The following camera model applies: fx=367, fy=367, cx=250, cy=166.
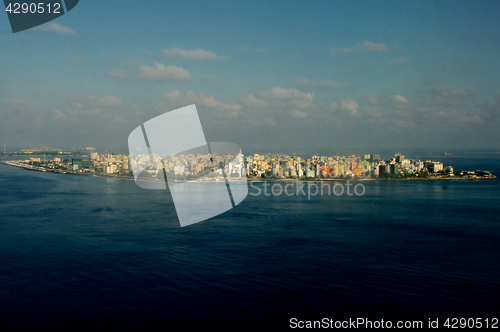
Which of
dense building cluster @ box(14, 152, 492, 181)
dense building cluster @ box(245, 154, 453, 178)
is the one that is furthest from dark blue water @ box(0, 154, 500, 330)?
dense building cluster @ box(245, 154, 453, 178)

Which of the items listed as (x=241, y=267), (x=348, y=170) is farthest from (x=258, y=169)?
(x=241, y=267)

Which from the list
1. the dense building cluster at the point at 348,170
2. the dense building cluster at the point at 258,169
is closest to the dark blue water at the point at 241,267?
the dense building cluster at the point at 258,169

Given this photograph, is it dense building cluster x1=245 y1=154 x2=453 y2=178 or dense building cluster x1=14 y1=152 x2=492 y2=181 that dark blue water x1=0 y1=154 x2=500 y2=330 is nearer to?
dense building cluster x1=14 y1=152 x2=492 y2=181

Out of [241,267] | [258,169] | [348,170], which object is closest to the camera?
[241,267]

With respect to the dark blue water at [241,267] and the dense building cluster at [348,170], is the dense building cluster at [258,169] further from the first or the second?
the dark blue water at [241,267]

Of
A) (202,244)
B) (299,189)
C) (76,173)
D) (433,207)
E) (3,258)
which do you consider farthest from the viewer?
(76,173)

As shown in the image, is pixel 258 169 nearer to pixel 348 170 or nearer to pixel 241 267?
pixel 348 170

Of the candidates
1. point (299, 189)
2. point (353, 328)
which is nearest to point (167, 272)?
point (353, 328)

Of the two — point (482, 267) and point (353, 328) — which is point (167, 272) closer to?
point (353, 328)

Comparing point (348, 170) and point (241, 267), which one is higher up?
point (348, 170)
